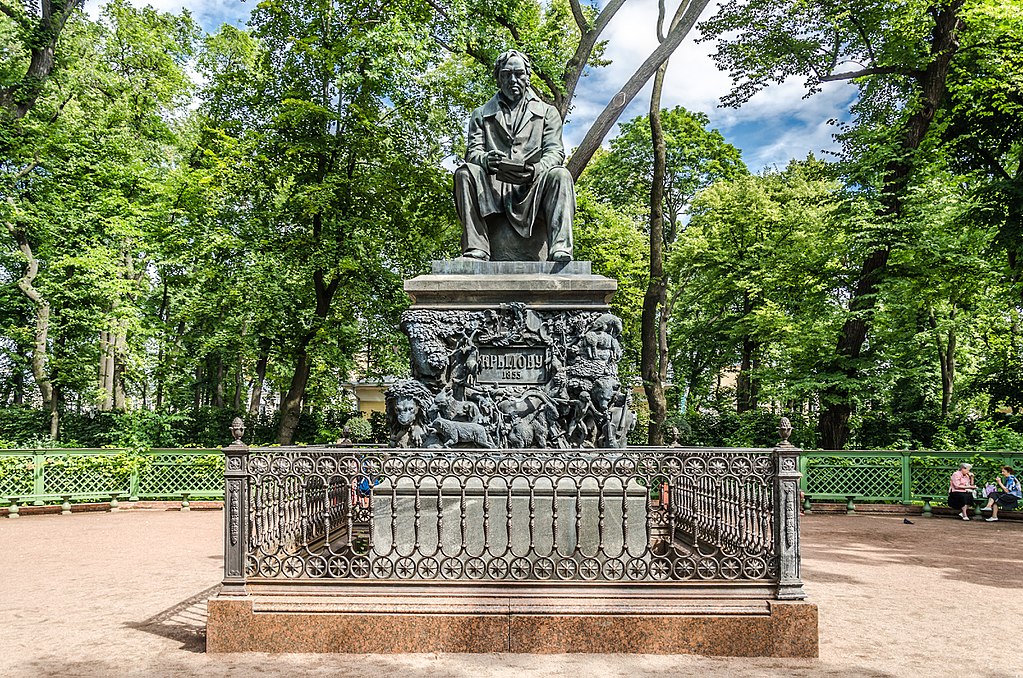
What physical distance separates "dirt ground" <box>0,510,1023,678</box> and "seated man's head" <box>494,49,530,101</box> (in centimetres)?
568

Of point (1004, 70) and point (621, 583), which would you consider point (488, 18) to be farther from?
point (621, 583)

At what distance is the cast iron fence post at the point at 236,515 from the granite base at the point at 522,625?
17 cm

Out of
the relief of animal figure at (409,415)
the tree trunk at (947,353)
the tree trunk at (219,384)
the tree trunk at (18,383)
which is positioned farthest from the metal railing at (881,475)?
the tree trunk at (18,383)

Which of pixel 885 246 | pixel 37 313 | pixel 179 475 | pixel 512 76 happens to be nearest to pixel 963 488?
pixel 885 246

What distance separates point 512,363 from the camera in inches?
281

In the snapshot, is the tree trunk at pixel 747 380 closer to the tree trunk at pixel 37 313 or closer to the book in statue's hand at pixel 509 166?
the book in statue's hand at pixel 509 166

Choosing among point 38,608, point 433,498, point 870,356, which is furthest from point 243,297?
point 870,356

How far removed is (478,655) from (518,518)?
1.23 metres

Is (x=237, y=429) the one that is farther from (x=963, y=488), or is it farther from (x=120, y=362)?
(x=120, y=362)

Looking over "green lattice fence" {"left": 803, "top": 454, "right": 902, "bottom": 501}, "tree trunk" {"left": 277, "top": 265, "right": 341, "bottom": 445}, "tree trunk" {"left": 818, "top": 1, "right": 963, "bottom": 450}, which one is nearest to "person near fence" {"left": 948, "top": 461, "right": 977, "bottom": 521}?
"green lattice fence" {"left": 803, "top": 454, "right": 902, "bottom": 501}

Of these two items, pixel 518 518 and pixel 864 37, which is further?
pixel 864 37

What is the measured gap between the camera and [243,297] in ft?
66.0

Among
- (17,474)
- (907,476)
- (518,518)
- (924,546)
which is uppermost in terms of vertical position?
(518,518)

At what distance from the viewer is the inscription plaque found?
23.4ft
